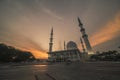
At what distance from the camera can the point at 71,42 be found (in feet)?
434

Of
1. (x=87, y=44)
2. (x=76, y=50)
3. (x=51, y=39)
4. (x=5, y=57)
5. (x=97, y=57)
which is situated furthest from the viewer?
(x=76, y=50)

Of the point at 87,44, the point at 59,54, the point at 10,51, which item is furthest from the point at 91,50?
the point at 10,51

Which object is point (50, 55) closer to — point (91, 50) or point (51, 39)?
point (51, 39)

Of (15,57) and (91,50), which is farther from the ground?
(91,50)

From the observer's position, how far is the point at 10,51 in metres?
70.3

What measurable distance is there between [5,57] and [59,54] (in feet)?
262

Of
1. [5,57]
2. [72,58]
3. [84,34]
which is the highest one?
[84,34]

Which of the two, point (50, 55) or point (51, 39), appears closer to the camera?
point (51, 39)

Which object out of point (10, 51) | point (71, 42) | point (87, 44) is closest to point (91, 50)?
point (87, 44)

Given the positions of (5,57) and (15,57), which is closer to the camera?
(5,57)

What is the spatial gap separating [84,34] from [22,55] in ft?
159

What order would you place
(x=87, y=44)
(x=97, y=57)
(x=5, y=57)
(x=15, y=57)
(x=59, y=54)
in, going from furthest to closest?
(x=59, y=54) → (x=87, y=44) → (x=97, y=57) → (x=15, y=57) → (x=5, y=57)

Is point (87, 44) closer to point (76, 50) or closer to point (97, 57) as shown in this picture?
point (97, 57)

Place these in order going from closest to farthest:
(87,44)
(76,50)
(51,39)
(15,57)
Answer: (15,57) → (87,44) → (51,39) → (76,50)
